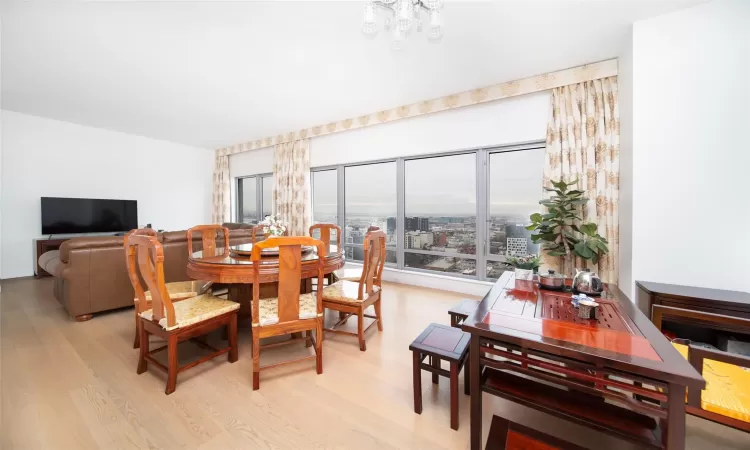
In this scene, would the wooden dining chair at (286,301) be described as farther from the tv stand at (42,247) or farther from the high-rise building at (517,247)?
the tv stand at (42,247)

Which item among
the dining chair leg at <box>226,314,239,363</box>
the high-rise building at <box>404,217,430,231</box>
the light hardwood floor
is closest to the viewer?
the light hardwood floor

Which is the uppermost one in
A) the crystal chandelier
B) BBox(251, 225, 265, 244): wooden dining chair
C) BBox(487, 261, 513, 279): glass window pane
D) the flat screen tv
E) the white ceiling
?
the white ceiling

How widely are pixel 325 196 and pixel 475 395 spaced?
487 cm

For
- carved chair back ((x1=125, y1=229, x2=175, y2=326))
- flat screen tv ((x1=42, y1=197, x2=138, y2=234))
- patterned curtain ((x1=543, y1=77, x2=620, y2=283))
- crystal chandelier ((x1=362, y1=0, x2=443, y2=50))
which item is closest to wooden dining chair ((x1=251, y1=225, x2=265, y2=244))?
carved chair back ((x1=125, y1=229, x2=175, y2=326))

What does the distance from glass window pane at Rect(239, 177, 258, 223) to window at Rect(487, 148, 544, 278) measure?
5575mm

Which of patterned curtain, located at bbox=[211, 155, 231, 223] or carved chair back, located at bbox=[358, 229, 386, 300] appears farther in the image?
patterned curtain, located at bbox=[211, 155, 231, 223]

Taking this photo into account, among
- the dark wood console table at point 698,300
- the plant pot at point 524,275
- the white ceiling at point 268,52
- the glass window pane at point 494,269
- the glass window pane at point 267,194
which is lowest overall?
the glass window pane at point 494,269

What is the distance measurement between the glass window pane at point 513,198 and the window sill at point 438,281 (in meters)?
0.26

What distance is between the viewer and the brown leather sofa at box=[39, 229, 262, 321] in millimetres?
2803

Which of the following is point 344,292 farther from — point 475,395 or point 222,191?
point 222,191

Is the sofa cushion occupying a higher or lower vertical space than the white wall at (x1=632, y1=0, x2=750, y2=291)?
lower

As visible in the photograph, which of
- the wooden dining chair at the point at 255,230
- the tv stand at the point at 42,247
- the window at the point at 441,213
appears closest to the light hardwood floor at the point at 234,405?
the wooden dining chair at the point at 255,230

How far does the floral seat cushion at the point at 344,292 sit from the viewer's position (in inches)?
90.7

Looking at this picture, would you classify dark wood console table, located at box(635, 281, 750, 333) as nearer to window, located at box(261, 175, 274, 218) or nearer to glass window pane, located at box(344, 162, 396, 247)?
glass window pane, located at box(344, 162, 396, 247)
